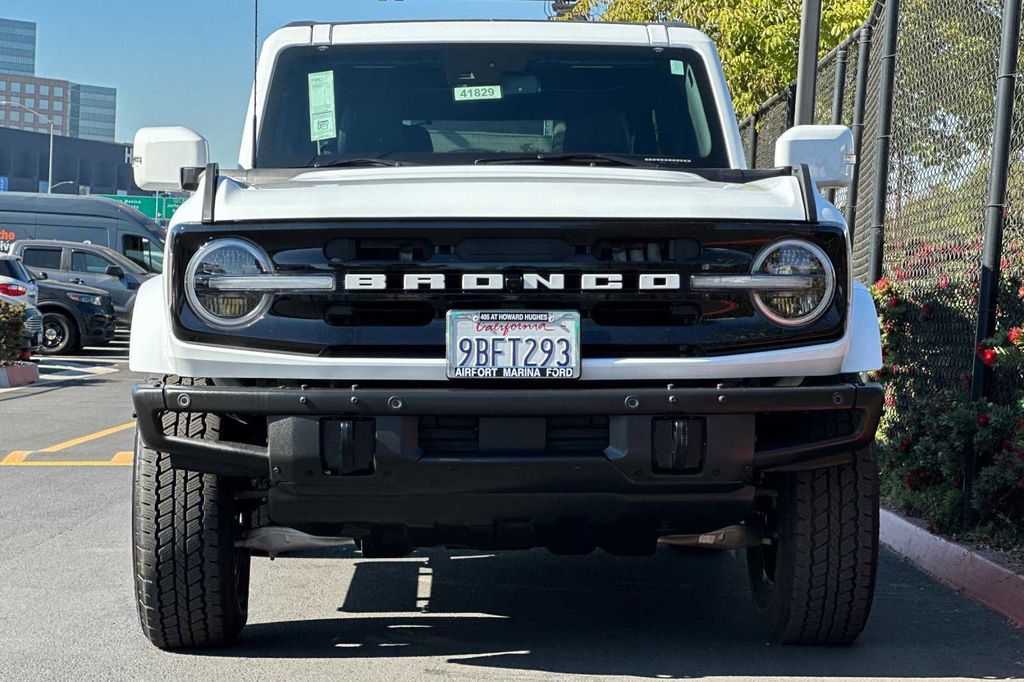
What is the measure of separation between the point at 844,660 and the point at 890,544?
2643mm

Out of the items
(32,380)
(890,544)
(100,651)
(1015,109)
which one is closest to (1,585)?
(100,651)

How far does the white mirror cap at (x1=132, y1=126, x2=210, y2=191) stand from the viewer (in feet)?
18.6

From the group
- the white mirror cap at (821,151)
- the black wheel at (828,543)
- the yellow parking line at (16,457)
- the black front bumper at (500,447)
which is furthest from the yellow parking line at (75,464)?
Answer: the black wheel at (828,543)

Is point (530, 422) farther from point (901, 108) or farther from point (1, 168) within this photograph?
point (1, 168)

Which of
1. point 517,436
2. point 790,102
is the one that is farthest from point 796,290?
point 790,102

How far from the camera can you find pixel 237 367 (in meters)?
4.28

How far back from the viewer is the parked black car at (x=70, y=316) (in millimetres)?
25391

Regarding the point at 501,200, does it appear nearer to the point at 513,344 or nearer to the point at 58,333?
the point at 513,344

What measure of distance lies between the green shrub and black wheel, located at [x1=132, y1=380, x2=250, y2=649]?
573 inches

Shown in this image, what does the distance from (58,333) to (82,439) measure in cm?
1396

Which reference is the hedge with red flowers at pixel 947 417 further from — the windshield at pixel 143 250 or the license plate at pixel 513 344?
the windshield at pixel 143 250

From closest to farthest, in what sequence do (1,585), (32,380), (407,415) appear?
(407,415)
(1,585)
(32,380)

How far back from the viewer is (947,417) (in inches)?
271

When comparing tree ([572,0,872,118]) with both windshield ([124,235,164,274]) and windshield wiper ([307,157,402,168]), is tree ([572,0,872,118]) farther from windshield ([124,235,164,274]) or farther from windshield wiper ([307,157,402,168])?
windshield ([124,235,164,274])
